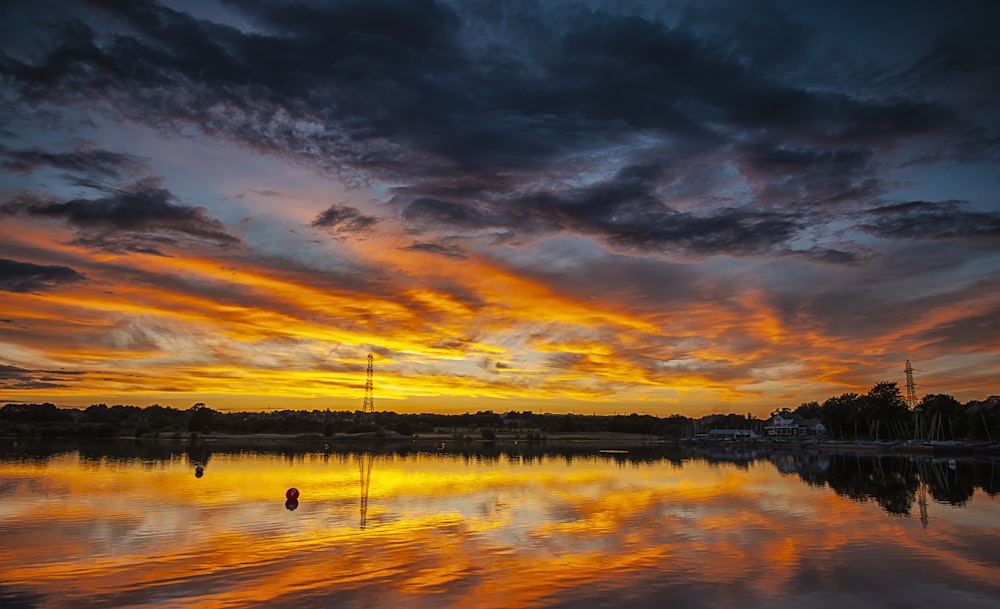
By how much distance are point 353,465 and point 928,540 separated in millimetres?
76054

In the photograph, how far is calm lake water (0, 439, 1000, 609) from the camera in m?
23.6

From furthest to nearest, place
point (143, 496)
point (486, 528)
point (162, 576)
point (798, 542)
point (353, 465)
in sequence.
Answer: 1. point (353, 465)
2. point (143, 496)
3. point (486, 528)
4. point (798, 542)
5. point (162, 576)

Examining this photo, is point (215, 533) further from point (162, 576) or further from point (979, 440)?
point (979, 440)

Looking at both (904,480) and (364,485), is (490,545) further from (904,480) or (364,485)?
(904,480)

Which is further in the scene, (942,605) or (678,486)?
(678,486)

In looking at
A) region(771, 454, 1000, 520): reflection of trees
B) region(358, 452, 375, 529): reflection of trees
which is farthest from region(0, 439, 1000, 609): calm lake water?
region(771, 454, 1000, 520): reflection of trees

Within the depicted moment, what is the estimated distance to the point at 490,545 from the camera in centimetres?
3284

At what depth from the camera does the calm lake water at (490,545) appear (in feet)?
77.4

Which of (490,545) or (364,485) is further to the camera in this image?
(364,485)

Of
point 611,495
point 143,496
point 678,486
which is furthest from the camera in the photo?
point 678,486

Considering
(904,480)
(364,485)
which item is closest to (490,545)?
(364,485)

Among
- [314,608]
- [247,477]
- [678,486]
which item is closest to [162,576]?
[314,608]

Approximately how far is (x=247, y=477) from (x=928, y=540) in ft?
203

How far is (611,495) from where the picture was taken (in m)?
57.9
